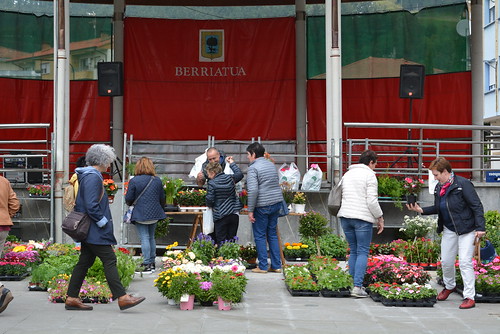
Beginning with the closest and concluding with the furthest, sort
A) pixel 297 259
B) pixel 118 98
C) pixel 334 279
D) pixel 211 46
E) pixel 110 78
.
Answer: pixel 334 279
pixel 297 259
pixel 110 78
pixel 118 98
pixel 211 46

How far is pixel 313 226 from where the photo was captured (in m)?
12.6

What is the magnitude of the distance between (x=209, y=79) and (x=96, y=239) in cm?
1150

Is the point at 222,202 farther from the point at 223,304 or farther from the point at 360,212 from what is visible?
the point at 223,304

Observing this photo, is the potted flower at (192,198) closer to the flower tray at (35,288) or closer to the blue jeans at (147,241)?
the blue jeans at (147,241)

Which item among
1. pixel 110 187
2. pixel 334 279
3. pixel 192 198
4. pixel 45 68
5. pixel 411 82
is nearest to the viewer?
pixel 334 279

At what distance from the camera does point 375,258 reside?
10203 millimetres

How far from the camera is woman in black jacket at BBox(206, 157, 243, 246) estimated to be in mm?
11195

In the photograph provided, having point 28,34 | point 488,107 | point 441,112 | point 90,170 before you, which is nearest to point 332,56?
point 441,112

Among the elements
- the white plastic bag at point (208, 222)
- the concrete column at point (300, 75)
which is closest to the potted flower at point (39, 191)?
the white plastic bag at point (208, 222)

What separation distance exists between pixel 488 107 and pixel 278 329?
36247mm

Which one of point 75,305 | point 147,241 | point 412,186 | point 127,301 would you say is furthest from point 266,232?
point 75,305

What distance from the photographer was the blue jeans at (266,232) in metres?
11.3

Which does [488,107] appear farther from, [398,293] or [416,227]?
[398,293]

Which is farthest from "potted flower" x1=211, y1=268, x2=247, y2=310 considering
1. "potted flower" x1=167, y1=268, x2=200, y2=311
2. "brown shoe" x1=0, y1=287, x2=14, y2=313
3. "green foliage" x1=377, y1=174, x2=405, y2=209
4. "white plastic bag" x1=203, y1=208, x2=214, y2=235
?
"green foliage" x1=377, y1=174, x2=405, y2=209
